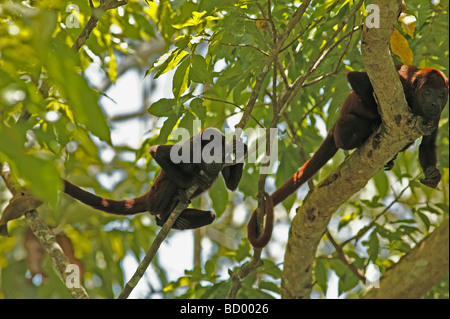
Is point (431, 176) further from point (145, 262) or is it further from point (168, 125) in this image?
point (145, 262)

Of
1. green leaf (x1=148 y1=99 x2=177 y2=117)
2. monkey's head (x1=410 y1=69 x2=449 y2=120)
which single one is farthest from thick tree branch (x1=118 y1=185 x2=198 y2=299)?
monkey's head (x1=410 y1=69 x2=449 y2=120)

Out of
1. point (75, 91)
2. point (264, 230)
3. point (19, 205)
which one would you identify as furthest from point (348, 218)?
point (75, 91)

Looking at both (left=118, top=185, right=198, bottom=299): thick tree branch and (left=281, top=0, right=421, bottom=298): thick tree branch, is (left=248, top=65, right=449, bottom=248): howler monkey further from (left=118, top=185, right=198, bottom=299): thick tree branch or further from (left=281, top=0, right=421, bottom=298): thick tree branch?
(left=118, top=185, right=198, bottom=299): thick tree branch

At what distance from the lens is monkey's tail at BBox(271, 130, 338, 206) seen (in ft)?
10.5

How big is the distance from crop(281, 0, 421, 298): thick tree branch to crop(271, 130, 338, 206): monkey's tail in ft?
0.43

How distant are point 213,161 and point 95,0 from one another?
112 cm

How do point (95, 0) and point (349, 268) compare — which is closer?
point (95, 0)

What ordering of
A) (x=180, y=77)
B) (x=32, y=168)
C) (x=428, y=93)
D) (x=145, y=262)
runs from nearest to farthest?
(x=32, y=168) < (x=145, y=262) < (x=180, y=77) < (x=428, y=93)

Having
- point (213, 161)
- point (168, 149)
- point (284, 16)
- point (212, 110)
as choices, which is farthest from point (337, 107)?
point (212, 110)

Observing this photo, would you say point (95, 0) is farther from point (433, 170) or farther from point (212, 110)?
point (433, 170)

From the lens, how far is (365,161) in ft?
9.11

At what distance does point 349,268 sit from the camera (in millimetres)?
3697

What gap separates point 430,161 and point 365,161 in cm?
55
